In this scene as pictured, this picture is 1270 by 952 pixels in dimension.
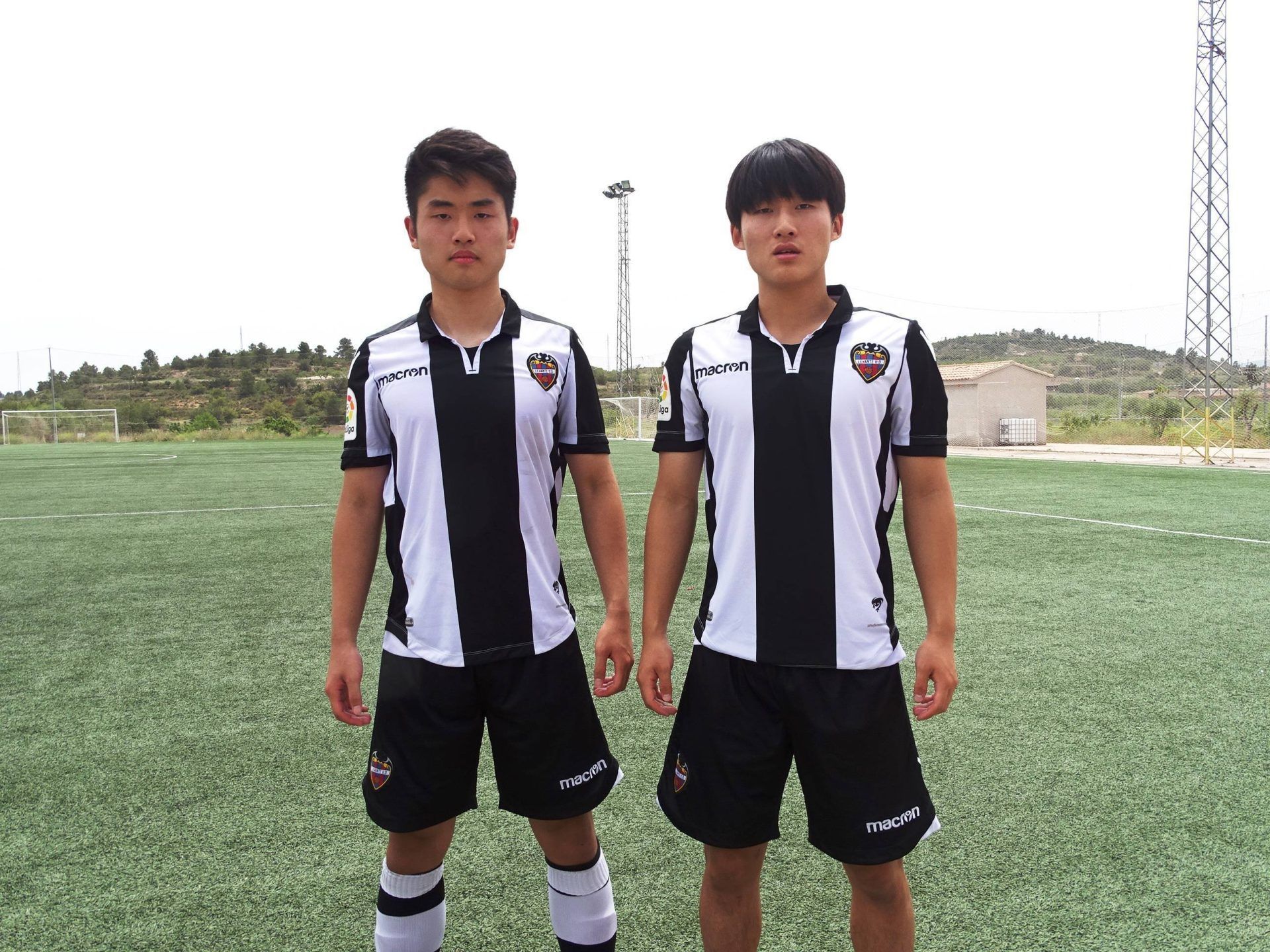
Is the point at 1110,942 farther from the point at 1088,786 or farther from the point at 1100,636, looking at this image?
the point at 1100,636

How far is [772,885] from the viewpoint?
7.93 feet

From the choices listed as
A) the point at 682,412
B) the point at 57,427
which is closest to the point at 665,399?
the point at 682,412

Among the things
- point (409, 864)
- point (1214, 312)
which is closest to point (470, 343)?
point (409, 864)

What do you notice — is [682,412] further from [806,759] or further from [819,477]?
[806,759]

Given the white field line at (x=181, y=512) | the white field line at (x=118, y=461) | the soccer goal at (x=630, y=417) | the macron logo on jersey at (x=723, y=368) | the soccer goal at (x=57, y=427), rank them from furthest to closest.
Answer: the soccer goal at (x=57, y=427)
the soccer goal at (x=630, y=417)
the white field line at (x=118, y=461)
the white field line at (x=181, y=512)
the macron logo on jersey at (x=723, y=368)

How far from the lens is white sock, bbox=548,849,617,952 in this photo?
6.36ft

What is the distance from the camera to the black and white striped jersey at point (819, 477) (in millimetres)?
1731

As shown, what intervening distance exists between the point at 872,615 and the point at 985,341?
50421 millimetres

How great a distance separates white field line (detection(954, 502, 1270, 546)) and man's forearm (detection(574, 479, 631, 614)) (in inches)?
308

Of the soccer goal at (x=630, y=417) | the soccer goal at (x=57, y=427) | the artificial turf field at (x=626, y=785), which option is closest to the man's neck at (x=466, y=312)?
the artificial turf field at (x=626, y=785)

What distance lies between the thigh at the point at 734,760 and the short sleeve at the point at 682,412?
0.43 metres

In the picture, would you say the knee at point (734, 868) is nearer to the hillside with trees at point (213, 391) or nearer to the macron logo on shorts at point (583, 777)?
the macron logo on shorts at point (583, 777)

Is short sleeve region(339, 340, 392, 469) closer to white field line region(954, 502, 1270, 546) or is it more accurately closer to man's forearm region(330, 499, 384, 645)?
man's forearm region(330, 499, 384, 645)

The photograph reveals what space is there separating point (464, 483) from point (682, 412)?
1.52ft
